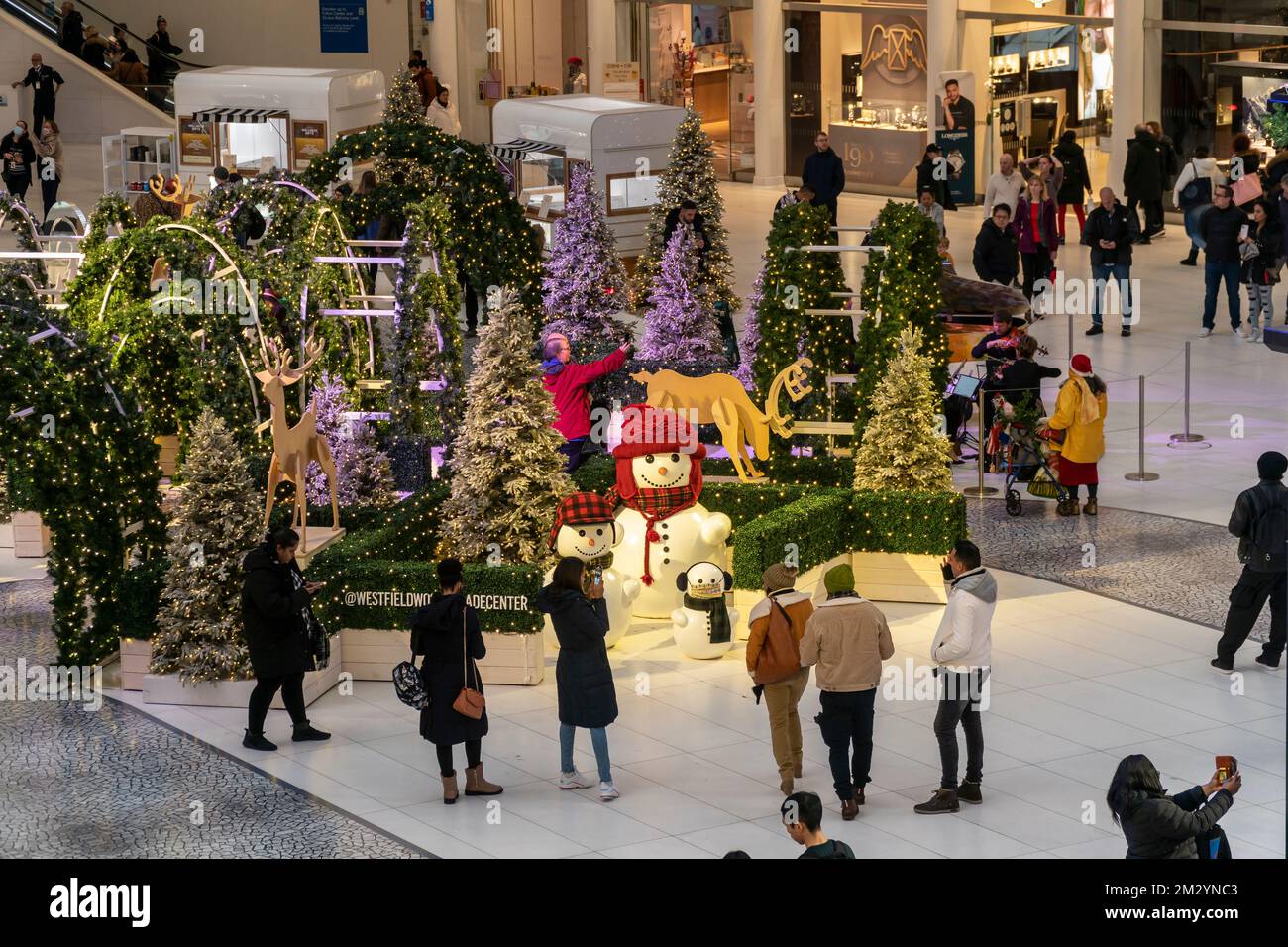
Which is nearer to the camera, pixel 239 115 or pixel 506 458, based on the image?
pixel 506 458

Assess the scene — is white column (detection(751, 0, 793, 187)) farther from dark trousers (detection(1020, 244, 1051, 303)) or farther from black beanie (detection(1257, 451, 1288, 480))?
black beanie (detection(1257, 451, 1288, 480))

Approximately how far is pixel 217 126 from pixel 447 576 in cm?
1919

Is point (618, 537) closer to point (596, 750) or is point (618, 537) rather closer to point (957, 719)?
point (596, 750)

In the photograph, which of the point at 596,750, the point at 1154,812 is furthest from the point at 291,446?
the point at 1154,812

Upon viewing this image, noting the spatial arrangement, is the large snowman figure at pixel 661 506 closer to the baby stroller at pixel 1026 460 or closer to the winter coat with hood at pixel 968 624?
the winter coat with hood at pixel 968 624

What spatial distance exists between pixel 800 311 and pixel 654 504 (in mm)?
2623

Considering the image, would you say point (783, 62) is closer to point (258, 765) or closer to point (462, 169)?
point (462, 169)

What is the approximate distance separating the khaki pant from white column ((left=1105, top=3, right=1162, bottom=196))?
19.8m

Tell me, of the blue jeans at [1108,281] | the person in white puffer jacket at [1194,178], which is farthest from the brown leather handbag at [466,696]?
the person in white puffer jacket at [1194,178]

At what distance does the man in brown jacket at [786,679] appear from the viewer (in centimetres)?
1016

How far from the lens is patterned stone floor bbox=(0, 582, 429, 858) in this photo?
31.9 feet

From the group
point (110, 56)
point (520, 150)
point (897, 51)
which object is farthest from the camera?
point (110, 56)

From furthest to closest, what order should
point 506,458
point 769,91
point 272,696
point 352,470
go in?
point 769,91 → point 352,470 → point 506,458 → point 272,696

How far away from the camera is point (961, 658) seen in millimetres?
9883
